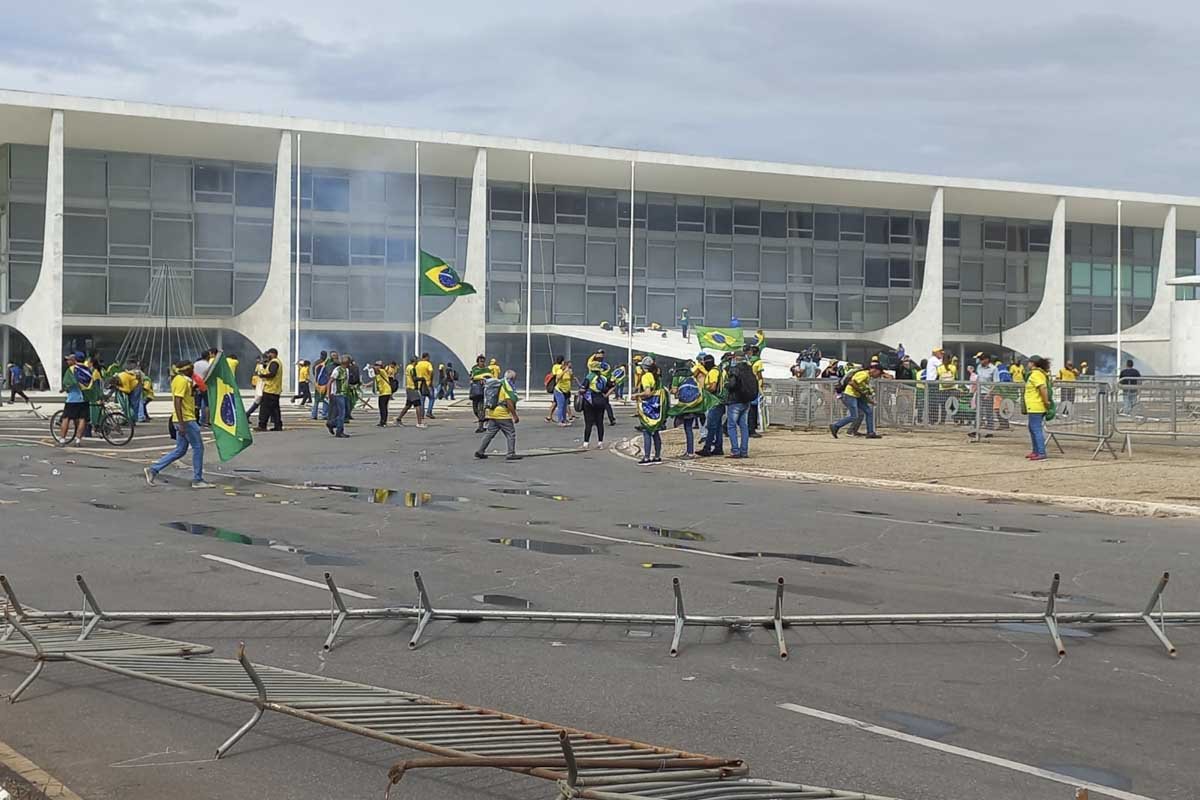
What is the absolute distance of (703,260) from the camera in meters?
65.8

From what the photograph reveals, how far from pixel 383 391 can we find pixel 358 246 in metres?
28.4

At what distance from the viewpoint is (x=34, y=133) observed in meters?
52.3

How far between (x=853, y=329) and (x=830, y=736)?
64.7 metres

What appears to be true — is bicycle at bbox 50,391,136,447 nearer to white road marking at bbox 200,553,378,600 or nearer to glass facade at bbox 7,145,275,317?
white road marking at bbox 200,553,378,600

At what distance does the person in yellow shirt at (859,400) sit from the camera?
25.3 metres

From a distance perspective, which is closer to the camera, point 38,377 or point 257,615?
point 257,615

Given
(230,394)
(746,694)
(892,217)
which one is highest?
(892,217)

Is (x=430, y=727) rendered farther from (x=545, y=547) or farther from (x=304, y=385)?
(x=304, y=385)

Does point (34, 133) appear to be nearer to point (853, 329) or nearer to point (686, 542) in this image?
point (853, 329)

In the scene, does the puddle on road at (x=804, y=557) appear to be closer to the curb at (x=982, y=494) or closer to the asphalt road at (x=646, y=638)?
the asphalt road at (x=646, y=638)

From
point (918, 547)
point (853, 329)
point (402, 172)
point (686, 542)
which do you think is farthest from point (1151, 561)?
point (853, 329)

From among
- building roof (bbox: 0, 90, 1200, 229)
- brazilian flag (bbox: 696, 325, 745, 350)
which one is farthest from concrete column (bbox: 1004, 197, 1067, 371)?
brazilian flag (bbox: 696, 325, 745, 350)

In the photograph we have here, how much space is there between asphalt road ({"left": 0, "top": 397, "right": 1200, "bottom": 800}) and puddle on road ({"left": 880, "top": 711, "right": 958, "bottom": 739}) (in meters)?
0.02

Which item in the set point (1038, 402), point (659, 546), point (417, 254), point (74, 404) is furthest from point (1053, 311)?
point (659, 546)
